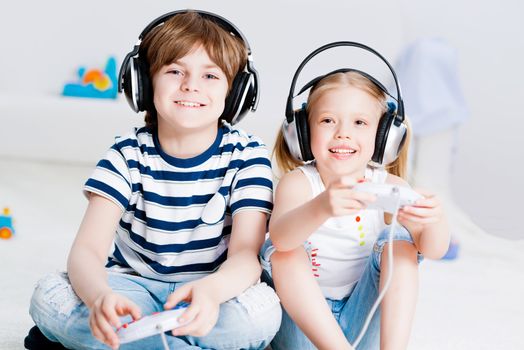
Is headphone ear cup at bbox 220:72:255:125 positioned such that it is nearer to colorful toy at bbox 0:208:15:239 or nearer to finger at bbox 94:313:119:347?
finger at bbox 94:313:119:347

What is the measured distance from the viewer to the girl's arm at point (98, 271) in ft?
3.82

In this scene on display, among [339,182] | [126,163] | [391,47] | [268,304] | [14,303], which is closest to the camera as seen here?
[339,182]

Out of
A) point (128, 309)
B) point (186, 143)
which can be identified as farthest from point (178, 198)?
point (128, 309)

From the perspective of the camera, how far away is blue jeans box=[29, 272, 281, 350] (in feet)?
4.30

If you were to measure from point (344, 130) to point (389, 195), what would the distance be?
9.4 inches

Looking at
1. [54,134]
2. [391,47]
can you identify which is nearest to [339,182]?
[391,47]

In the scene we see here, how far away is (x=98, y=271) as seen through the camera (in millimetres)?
1328

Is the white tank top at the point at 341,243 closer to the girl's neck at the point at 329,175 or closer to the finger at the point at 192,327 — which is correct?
the girl's neck at the point at 329,175

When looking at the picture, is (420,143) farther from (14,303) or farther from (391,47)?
(14,303)

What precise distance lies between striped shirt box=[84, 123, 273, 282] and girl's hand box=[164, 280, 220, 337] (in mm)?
205

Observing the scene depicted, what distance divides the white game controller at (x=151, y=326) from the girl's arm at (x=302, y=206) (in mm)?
238

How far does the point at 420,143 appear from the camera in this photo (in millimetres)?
3127

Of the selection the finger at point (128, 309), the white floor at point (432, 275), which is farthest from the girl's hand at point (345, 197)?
the white floor at point (432, 275)

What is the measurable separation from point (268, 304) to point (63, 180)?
2102 millimetres
